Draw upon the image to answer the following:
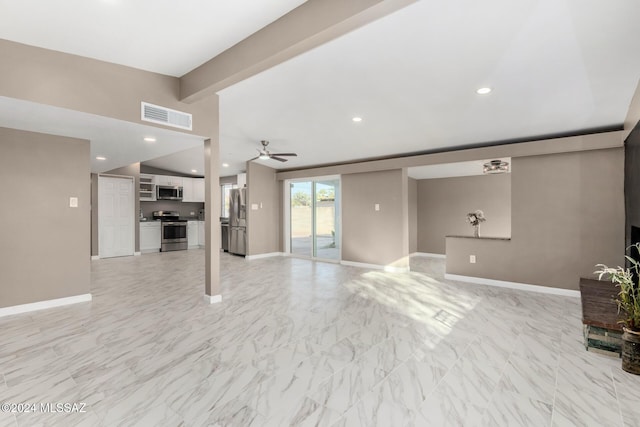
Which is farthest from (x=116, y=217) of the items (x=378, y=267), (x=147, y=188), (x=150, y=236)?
(x=378, y=267)

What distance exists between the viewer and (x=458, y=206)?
7.63 metres

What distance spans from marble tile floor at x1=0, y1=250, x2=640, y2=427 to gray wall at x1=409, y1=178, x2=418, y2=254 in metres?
3.74

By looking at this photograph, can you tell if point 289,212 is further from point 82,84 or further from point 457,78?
point 457,78

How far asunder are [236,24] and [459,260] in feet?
16.2

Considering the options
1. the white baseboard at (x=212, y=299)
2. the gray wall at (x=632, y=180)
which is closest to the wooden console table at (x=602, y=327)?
the gray wall at (x=632, y=180)

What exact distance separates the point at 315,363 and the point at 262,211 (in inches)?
236

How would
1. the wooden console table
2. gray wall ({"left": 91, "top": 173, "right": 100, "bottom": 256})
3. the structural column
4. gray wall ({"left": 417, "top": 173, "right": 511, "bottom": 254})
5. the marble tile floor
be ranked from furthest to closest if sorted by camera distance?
1. gray wall ({"left": 91, "top": 173, "right": 100, "bottom": 256})
2. gray wall ({"left": 417, "top": 173, "right": 511, "bottom": 254})
3. the structural column
4. the wooden console table
5. the marble tile floor

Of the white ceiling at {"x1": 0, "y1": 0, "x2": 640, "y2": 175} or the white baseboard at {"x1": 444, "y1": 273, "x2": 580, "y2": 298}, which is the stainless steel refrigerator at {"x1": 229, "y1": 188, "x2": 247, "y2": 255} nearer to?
the white ceiling at {"x1": 0, "y1": 0, "x2": 640, "y2": 175}

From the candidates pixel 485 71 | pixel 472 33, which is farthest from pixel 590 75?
pixel 472 33

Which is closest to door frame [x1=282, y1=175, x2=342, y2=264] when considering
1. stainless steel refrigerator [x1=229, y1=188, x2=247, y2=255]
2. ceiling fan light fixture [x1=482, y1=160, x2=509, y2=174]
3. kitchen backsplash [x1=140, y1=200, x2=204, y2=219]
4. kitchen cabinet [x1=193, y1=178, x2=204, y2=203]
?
stainless steel refrigerator [x1=229, y1=188, x2=247, y2=255]

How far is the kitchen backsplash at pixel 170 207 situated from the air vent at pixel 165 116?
681 centimetres

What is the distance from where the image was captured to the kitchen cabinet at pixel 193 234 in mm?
9766

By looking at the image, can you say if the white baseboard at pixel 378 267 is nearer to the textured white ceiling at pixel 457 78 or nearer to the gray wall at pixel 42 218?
the textured white ceiling at pixel 457 78

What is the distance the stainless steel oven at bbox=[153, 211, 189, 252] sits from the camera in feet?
29.8
